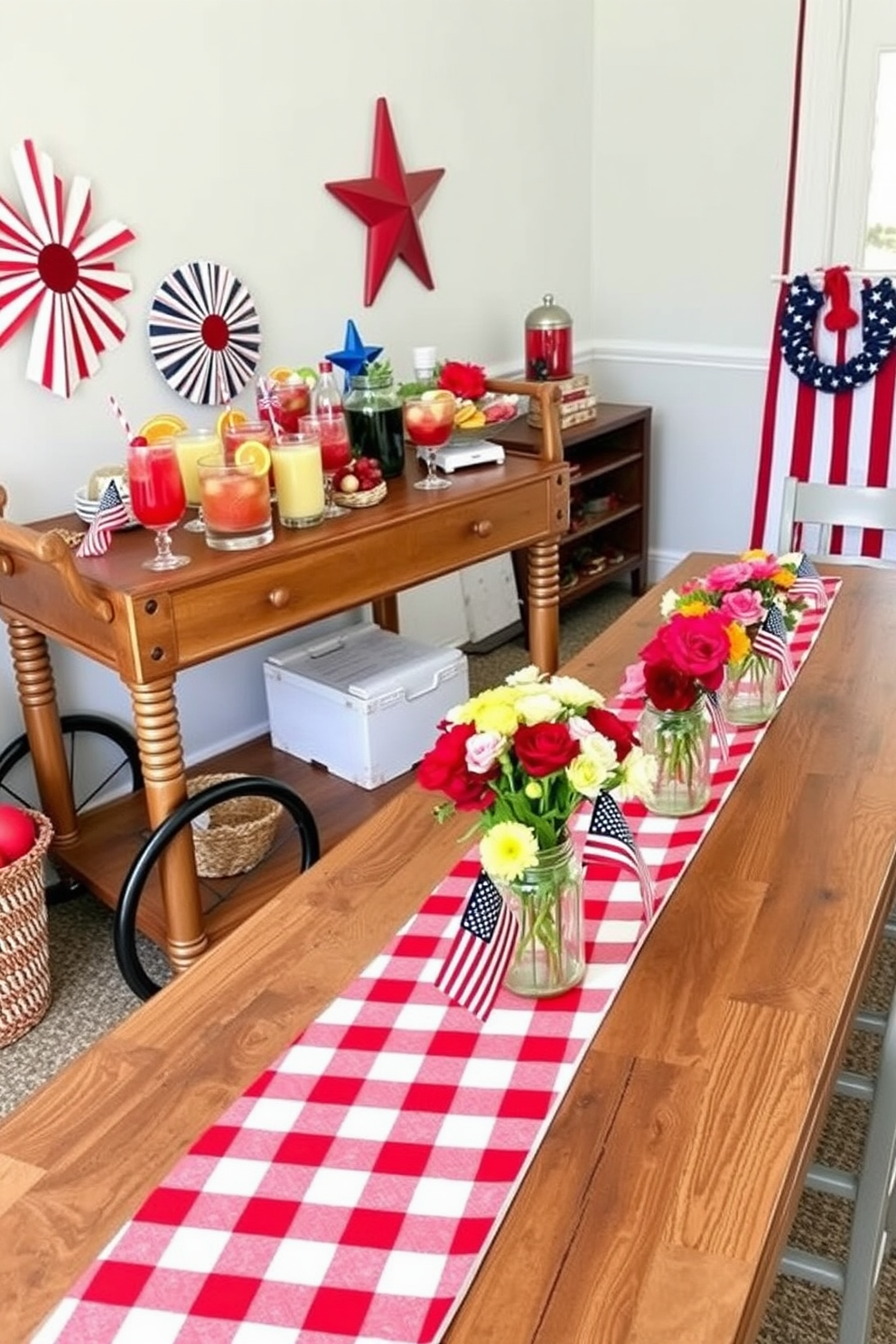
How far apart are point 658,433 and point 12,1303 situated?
12.3ft

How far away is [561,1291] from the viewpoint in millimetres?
854

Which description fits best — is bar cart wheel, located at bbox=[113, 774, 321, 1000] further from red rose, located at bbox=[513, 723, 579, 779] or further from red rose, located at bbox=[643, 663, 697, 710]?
red rose, located at bbox=[513, 723, 579, 779]

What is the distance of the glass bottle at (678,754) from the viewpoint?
1448mm

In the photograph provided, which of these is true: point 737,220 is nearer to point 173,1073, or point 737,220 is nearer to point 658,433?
point 658,433

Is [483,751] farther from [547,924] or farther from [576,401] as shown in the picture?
[576,401]

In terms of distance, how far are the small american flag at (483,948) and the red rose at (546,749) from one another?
0.46 feet

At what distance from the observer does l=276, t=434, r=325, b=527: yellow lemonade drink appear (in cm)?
215

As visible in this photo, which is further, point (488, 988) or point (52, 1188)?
point (488, 988)

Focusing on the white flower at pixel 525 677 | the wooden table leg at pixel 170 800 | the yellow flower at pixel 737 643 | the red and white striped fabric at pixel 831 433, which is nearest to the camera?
the white flower at pixel 525 677

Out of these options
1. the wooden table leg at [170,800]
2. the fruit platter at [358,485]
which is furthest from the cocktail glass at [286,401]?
the wooden table leg at [170,800]

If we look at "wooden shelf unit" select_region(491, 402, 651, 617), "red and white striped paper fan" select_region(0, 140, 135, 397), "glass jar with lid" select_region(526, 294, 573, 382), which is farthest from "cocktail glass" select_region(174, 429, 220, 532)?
"wooden shelf unit" select_region(491, 402, 651, 617)

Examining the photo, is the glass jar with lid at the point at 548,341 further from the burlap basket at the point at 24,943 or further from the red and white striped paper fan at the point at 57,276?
the burlap basket at the point at 24,943

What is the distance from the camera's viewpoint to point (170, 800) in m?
2.04

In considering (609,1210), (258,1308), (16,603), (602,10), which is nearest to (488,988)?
(609,1210)
